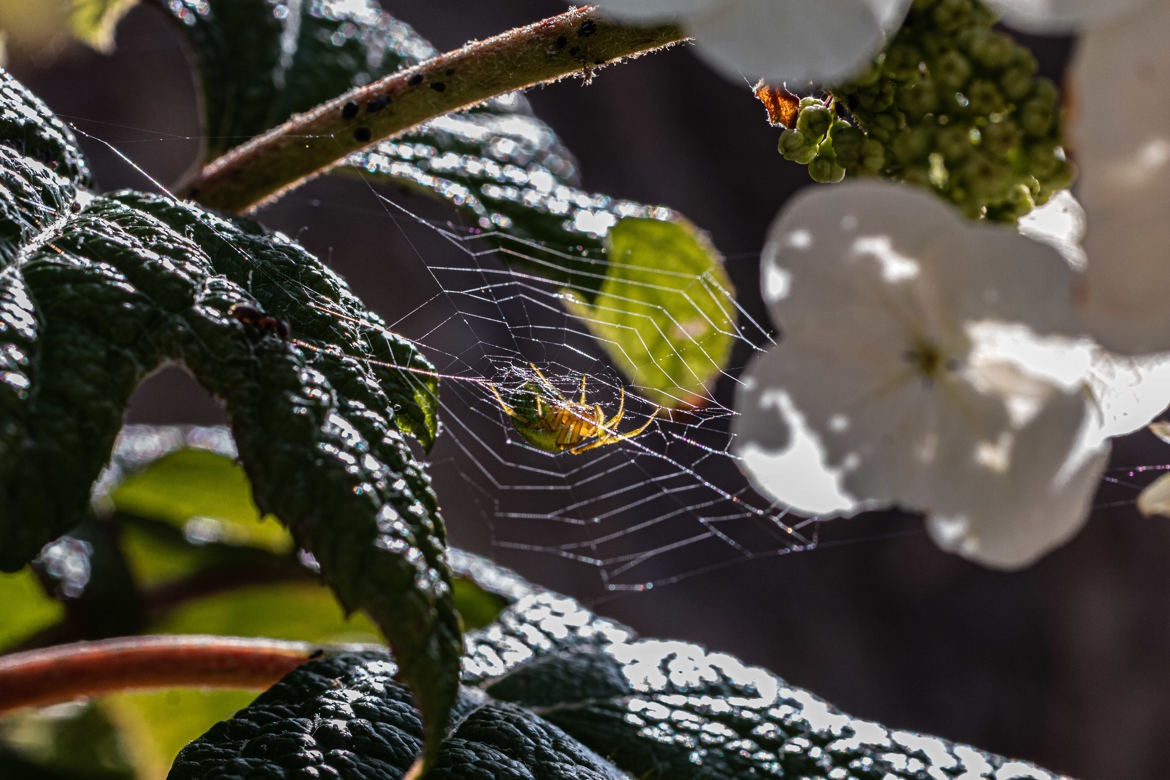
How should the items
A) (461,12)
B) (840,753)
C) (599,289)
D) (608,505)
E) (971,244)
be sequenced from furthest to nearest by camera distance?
(461,12), (608,505), (599,289), (840,753), (971,244)

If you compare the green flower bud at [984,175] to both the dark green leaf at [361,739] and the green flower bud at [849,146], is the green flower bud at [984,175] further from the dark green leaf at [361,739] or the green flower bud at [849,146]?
the dark green leaf at [361,739]

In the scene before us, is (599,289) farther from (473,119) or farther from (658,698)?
(658,698)

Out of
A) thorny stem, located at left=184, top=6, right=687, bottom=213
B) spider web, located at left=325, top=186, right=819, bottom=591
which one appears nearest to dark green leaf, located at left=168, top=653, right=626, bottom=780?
thorny stem, located at left=184, top=6, right=687, bottom=213

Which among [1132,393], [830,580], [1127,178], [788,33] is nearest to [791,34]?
[788,33]

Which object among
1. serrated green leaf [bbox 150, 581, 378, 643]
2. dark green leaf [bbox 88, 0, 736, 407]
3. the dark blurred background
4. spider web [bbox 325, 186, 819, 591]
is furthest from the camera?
the dark blurred background

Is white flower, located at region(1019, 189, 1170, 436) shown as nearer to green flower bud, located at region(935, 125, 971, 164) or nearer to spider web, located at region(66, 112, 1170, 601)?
green flower bud, located at region(935, 125, 971, 164)

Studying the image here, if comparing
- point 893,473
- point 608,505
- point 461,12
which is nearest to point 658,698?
point 893,473
